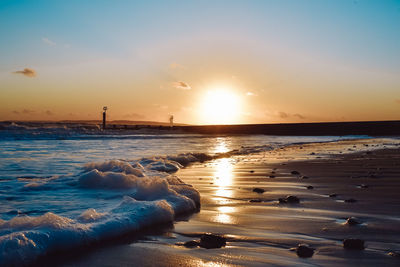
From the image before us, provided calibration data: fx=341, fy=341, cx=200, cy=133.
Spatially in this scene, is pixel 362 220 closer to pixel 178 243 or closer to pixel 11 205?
pixel 178 243

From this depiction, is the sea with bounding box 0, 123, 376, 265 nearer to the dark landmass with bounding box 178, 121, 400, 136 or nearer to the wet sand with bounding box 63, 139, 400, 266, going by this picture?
the wet sand with bounding box 63, 139, 400, 266

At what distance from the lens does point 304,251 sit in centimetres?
242

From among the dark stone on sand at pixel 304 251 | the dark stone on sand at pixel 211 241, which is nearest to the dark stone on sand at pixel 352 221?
the dark stone on sand at pixel 304 251

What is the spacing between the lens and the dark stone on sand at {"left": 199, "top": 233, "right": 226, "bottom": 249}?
2639mm

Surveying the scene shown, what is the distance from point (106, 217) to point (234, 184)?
3.07 metres

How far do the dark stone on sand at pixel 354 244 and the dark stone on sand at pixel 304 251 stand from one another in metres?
0.31

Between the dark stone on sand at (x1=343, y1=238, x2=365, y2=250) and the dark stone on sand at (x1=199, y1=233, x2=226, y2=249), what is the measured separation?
3.01 ft

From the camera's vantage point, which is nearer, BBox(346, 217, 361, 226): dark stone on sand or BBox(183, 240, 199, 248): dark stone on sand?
BBox(183, 240, 199, 248): dark stone on sand

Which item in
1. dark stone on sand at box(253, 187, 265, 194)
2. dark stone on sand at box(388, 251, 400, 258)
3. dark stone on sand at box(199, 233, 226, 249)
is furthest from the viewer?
dark stone on sand at box(253, 187, 265, 194)

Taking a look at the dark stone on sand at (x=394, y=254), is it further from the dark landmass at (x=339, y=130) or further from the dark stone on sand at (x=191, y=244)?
the dark landmass at (x=339, y=130)

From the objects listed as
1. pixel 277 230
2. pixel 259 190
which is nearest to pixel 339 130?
pixel 259 190

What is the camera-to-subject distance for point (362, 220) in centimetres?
336

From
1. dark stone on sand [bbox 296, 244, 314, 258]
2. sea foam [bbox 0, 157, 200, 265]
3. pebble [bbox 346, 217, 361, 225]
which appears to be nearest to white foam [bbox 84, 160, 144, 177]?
sea foam [bbox 0, 157, 200, 265]

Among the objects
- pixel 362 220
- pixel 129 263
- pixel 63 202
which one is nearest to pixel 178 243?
pixel 129 263
